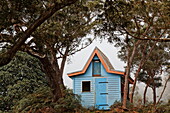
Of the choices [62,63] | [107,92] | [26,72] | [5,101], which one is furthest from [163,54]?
[5,101]

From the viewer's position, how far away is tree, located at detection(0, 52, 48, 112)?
13.7 meters

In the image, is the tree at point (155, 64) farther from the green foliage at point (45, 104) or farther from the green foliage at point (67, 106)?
the green foliage at point (45, 104)

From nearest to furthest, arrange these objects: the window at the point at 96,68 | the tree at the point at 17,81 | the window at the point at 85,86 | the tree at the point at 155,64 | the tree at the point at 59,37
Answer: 1. the tree at the point at 59,37
2. the tree at the point at 17,81
3. the window at the point at 96,68
4. the window at the point at 85,86
5. the tree at the point at 155,64

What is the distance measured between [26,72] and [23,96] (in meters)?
1.58

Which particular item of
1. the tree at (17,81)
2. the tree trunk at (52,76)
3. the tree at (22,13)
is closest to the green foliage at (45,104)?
the tree trunk at (52,76)

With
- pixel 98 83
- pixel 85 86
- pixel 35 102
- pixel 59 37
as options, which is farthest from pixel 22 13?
pixel 85 86

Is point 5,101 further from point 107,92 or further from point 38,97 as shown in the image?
point 107,92

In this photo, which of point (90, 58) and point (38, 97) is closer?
point (38, 97)

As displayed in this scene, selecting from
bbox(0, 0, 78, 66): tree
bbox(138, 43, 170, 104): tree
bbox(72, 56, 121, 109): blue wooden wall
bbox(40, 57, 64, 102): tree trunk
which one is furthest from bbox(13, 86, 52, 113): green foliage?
bbox(138, 43, 170, 104): tree

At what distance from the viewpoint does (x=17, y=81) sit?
14.1 metres

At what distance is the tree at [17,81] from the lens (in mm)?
13653

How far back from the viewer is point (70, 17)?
11.1 meters

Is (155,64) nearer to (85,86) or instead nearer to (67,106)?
(85,86)

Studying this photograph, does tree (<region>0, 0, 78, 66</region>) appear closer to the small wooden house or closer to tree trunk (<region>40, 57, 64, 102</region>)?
tree trunk (<region>40, 57, 64, 102</region>)
